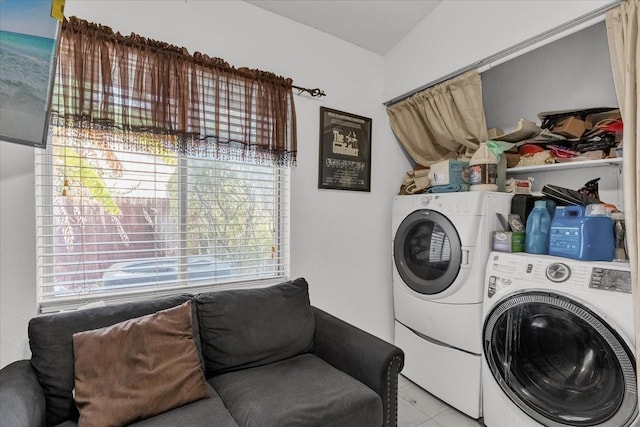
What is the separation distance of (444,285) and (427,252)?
28 centimetres

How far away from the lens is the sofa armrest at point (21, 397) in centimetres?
100

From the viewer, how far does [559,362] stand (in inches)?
61.9

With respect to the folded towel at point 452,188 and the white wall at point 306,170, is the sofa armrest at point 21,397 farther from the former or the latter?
the folded towel at point 452,188

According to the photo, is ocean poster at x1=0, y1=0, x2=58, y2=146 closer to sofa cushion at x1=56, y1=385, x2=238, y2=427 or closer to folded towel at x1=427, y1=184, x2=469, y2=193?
sofa cushion at x1=56, y1=385, x2=238, y2=427

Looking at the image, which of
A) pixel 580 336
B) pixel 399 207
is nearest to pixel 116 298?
pixel 399 207

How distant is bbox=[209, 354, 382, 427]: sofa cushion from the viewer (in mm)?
1259

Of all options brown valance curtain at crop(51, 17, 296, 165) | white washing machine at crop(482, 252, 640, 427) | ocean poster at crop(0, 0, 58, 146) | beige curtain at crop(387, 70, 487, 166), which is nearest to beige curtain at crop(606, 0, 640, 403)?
white washing machine at crop(482, 252, 640, 427)

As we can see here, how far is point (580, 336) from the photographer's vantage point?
146 cm

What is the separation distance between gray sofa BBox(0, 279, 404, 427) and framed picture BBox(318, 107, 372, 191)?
863 millimetres

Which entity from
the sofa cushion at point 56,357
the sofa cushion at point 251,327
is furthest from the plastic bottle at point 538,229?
the sofa cushion at point 56,357

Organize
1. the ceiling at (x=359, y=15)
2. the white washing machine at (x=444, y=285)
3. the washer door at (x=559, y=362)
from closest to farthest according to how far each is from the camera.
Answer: the washer door at (x=559, y=362) < the white washing machine at (x=444, y=285) < the ceiling at (x=359, y=15)

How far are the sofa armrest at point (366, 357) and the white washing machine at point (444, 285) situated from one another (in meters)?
0.69

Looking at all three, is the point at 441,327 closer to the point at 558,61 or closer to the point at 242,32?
the point at 558,61

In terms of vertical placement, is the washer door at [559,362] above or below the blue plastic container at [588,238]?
below
